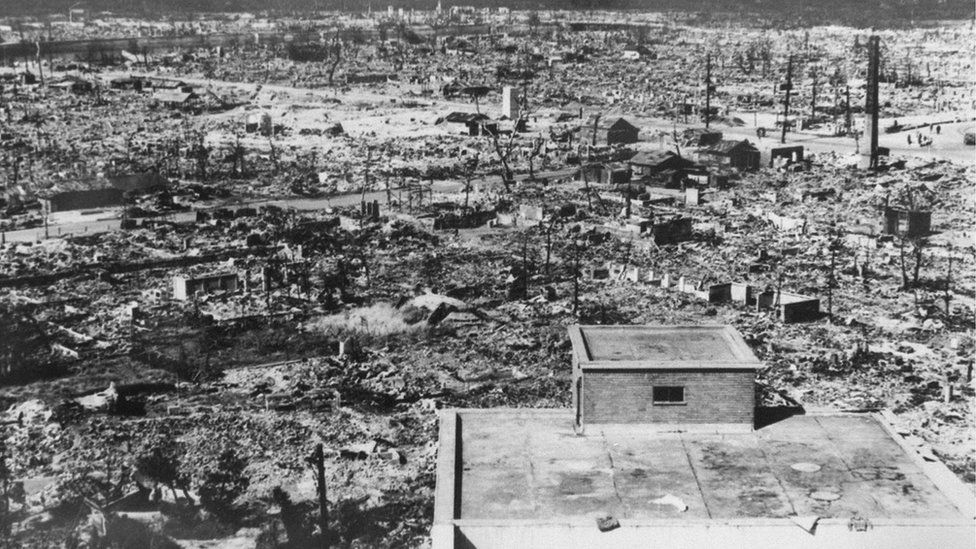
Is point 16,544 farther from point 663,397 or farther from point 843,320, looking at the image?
point 843,320

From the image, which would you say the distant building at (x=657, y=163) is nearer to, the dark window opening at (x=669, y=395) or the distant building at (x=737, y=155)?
the distant building at (x=737, y=155)

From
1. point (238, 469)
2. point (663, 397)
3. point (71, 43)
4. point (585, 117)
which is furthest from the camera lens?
point (71, 43)

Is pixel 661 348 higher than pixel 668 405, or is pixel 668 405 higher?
pixel 661 348

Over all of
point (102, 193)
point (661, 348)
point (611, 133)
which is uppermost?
point (611, 133)

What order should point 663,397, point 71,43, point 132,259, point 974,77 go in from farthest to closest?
point 71,43, point 974,77, point 132,259, point 663,397

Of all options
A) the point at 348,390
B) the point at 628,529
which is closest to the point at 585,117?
the point at 348,390

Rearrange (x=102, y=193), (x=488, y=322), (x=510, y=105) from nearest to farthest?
(x=488, y=322)
(x=102, y=193)
(x=510, y=105)

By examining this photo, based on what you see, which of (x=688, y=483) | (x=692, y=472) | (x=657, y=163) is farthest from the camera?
(x=657, y=163)

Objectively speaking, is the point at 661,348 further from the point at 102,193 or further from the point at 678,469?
the point at 102,193

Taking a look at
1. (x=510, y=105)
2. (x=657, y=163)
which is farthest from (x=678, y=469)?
(x=510, y=105)
